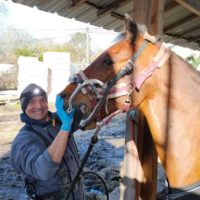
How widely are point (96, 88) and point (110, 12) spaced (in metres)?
2.19

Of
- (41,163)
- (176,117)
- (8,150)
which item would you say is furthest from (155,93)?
(8,150)

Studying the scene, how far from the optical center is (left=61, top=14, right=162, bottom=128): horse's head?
2090 millimetres

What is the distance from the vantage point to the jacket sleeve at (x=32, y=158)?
2.20m

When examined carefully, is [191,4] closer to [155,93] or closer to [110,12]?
[110,12]

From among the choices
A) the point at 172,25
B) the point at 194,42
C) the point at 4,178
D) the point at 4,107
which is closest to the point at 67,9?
the point at 172,25

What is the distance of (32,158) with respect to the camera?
229 cm

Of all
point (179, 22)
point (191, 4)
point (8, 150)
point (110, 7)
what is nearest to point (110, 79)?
point (191, 4)

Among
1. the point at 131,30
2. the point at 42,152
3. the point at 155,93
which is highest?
the point at 131,30

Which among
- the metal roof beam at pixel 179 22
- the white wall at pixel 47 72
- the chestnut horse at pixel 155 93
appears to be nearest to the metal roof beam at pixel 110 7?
the metal roof beam at pixel 179 22

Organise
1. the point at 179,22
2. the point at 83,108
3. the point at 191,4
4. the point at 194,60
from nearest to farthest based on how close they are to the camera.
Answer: the point at 83,108, the point at 191,4, the point at 179,22, the point at 194,60

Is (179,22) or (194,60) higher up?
(194,60)

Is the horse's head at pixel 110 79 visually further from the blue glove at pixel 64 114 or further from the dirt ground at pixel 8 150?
the dirt ground at pixel 8 150

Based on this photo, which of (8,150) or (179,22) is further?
(8,150)

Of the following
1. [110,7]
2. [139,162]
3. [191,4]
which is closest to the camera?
[139,162]
